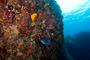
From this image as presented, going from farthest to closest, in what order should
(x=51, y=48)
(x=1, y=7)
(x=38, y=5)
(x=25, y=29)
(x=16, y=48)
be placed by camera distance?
1. (x=51, y=48)
2. (x=38, y=5)
3. (x=25, y=29)
4. (x=16, y=48)
5. (x=1, y=7)

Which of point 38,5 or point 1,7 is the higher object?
point 38,5

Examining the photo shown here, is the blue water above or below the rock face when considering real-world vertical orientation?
above

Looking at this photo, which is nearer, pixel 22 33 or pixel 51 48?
pixel 22 33

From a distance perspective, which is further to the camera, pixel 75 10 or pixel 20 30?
pixel 75 10

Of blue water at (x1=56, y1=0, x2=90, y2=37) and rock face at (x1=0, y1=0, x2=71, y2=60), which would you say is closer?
rock face at (x1=0, y1=0, x2=71, y2=60)

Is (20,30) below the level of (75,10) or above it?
below

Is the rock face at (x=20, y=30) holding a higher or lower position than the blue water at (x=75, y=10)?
lower

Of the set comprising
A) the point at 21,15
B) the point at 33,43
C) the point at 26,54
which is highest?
the point at 21,15

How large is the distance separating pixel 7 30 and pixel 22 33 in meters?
0.58

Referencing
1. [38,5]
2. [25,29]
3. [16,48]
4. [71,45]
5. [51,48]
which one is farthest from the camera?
[71,45]

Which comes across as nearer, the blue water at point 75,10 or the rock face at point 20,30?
the rock face at point 20,30

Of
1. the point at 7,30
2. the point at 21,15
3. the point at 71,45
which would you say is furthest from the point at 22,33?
the point at 71,45

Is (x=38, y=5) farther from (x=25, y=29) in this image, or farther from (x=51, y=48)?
(x=51, y=48)

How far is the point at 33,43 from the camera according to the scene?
120 inches
